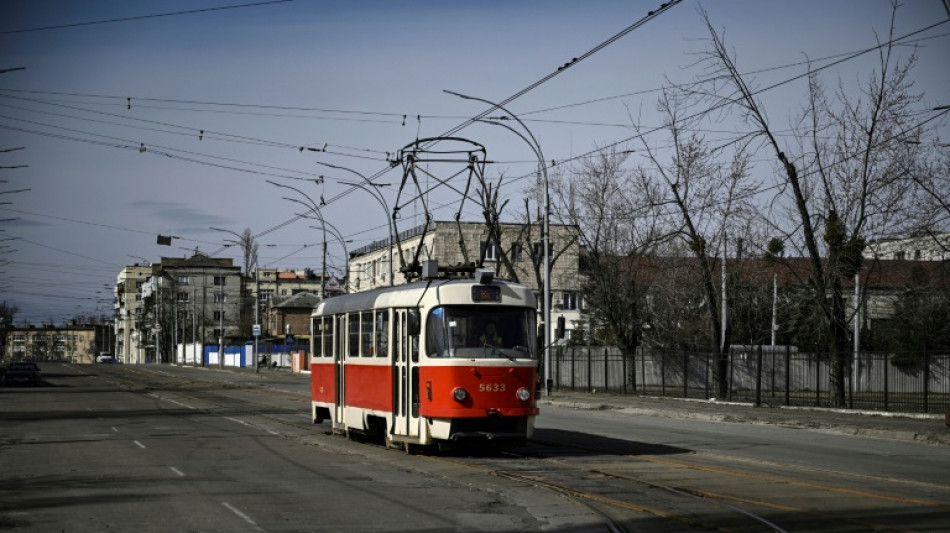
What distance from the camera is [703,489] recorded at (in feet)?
47.9

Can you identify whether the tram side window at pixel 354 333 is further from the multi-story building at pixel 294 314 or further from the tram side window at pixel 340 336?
the multi-story building at pixel 294 314

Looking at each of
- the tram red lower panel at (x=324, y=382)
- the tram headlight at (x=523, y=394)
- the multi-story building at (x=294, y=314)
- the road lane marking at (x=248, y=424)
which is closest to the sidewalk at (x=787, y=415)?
the tram headlight at (x=523, y=394)

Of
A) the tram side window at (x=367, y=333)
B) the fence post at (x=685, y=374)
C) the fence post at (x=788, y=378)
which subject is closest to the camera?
the tram side window at (x=367, y=333)

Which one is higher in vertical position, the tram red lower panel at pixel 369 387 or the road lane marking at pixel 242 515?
the tram red lower panel at pixel 369 387

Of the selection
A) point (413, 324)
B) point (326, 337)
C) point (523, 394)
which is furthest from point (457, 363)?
point (326, 337)

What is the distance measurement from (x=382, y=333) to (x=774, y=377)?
772 inches

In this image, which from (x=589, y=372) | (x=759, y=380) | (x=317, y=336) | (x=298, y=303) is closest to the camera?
(x=317, y=336)

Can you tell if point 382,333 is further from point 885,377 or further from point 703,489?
point 885,377

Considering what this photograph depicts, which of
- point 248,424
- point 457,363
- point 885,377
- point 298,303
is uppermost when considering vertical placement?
point 298,303

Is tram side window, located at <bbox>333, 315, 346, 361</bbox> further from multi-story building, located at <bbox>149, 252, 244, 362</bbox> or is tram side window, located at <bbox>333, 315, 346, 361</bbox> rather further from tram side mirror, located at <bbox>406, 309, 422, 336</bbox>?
multi-story building, located at <bbox>149, 252, 244, 362</bbox>

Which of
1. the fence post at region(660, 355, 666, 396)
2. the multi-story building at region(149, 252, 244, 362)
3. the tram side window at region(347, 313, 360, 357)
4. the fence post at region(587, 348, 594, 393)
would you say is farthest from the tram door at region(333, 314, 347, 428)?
the multi-story building at region(149, 252, 244, 362)

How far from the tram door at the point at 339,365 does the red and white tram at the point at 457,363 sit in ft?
8.50

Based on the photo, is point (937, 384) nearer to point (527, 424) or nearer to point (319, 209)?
point (527, 424)

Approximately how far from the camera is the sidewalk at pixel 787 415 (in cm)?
2594
